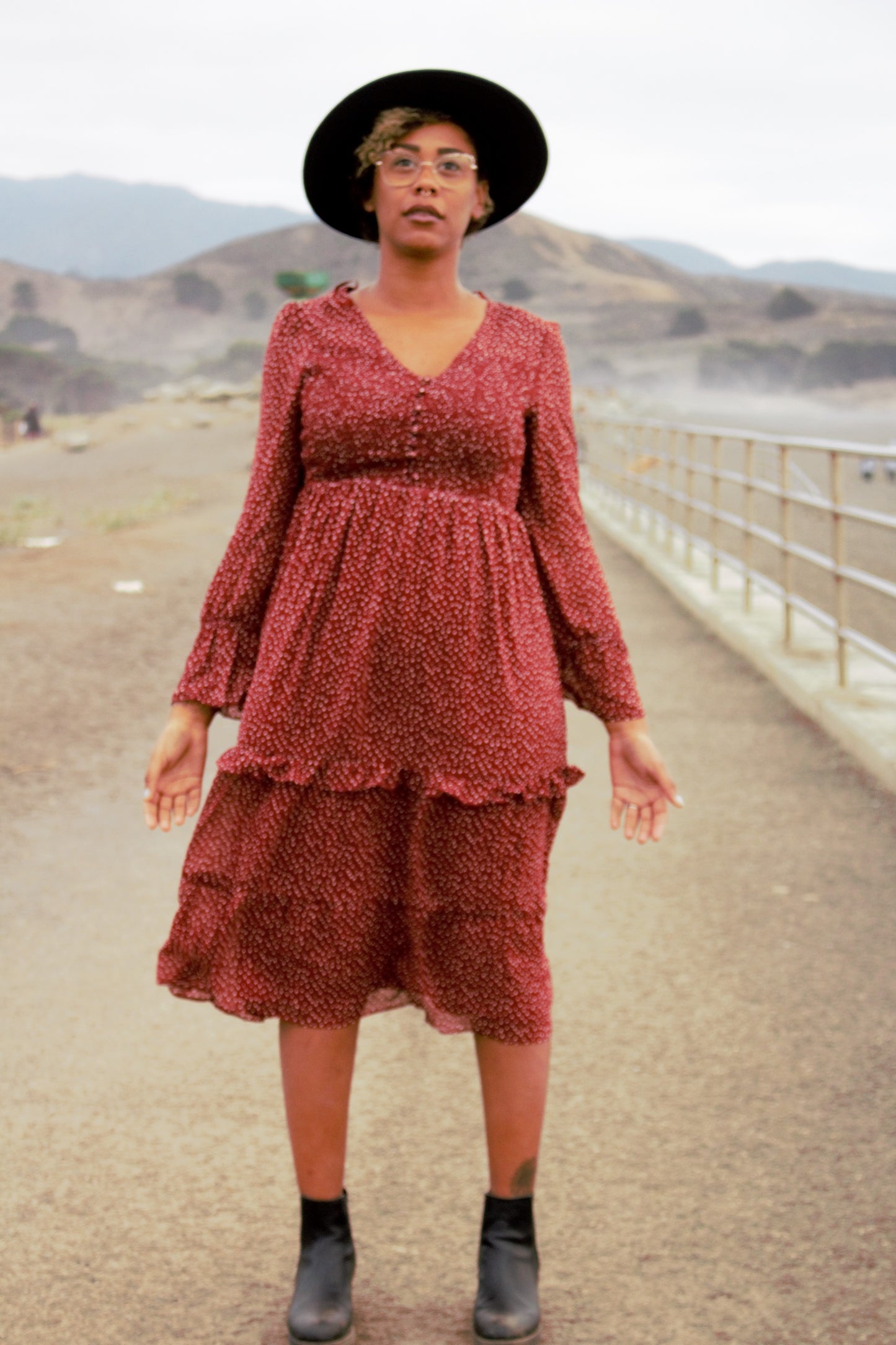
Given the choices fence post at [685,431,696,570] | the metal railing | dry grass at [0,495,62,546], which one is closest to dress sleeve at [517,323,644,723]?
the metal railing

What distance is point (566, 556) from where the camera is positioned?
253 centimetres

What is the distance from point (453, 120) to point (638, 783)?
3.42ft

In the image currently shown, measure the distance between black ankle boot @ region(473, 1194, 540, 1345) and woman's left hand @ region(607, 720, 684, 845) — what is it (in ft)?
1.96

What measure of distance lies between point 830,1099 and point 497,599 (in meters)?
1.52

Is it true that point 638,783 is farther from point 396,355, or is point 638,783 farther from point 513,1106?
point 396,355

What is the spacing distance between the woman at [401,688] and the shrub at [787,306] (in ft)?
476

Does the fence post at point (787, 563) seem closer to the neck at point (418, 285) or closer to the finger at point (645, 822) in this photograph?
the finger at point (645, 822)

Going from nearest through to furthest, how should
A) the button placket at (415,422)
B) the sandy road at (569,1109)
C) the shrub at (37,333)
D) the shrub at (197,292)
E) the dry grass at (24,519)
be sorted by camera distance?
the button placket at (415,422) → the sandy road at (569,1109) → the dry grass at (24,519) → the shrub at (37,333) → the shrub at (197,292)

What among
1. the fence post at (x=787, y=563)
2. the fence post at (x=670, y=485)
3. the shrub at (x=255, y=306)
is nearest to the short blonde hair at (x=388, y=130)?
the fence post at (x=787, y=563)

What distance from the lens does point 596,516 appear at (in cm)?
2084

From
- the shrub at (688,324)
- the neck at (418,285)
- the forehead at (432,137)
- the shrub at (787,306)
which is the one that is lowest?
the neck at (418,285)

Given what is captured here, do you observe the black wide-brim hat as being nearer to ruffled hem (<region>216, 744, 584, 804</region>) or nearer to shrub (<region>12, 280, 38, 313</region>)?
ruffled hem (<region>216, 744, 584, 804</region>)

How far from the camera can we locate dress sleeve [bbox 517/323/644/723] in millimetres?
2498

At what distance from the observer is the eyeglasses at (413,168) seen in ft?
8.17
